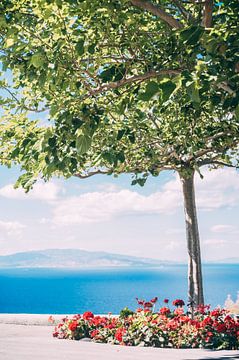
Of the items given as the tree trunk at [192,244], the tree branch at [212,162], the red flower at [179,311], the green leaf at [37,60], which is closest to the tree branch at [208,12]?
the green leaf at [37,60]

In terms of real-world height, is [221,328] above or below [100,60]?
below

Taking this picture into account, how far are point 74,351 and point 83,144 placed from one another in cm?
637

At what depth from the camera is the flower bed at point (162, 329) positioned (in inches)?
470

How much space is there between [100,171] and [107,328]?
4797 mm

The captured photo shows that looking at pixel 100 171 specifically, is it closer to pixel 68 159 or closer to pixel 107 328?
pixel 107 328

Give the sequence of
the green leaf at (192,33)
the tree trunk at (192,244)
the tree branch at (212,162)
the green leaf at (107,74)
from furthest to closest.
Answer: the tree branch at (212,162) → the tree trunk at (192,244) → the green leaf at (107,74) → the green leaf at (192,33)

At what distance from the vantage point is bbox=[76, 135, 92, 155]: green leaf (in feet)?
19.8

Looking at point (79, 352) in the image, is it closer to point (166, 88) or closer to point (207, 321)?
point (207, 321)

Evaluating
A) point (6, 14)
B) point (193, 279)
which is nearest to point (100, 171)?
point (193, 279)

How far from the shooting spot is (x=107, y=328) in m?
13.2

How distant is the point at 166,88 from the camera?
14.7 ft

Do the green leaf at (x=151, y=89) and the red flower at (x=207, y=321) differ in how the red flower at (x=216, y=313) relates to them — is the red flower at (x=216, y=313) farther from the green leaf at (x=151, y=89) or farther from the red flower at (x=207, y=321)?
the green leaf at (x=151, y=89)

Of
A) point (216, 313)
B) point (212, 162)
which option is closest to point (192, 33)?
point (216, 313)

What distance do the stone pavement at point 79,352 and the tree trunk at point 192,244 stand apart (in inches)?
141
